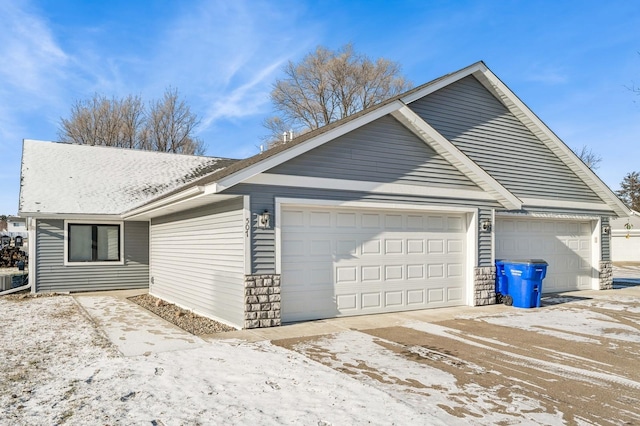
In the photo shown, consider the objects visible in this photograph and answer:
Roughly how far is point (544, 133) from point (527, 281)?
4.51 metres

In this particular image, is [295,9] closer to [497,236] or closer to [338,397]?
[497,236]

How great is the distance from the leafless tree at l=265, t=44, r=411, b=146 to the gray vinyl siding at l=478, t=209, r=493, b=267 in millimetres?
19948

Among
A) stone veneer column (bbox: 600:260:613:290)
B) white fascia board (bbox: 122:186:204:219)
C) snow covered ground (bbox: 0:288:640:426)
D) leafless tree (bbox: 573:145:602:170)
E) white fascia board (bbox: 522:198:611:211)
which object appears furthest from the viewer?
leafless tree (bbox: 573:145:602:170)

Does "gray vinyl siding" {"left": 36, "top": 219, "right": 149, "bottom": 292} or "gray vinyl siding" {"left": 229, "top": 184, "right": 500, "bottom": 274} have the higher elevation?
"gray vinyl siding" {"left": 229, "top": 184, "right": 500, "bottom": 274}

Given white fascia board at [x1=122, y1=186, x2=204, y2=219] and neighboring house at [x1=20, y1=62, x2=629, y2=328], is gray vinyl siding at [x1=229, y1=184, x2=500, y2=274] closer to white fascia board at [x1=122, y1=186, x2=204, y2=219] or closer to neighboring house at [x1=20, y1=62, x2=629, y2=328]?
neighboring house at [x1=20, y1=62, x2=629, y2=328]

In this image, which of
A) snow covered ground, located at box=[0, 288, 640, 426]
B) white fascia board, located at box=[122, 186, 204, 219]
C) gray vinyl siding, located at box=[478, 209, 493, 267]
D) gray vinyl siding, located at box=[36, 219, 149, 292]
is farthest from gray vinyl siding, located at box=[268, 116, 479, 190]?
gray vinyl siding, located at box=[36, 219, 149, 292]

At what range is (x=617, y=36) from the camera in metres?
11.7

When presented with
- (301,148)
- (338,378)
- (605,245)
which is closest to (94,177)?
(301,148)

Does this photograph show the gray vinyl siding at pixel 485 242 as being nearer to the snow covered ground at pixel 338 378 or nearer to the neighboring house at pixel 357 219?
the neighboring house at pixel 357 219

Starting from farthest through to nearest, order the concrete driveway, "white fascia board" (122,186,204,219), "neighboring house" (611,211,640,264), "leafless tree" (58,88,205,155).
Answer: "leafless tree" (58,88,205,155), "neighboring house" (611,211,640,264), "white fascia board" (122,186,204,219), the concrete driveway

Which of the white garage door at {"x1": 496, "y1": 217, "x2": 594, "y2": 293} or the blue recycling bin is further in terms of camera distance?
the white garage door at {"x1": 496, "y1": 217, "x2": 594, "y2": 293}

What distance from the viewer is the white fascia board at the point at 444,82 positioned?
1013cm

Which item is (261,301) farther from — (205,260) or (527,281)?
(527,281)

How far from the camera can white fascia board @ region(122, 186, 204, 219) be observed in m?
7.79
